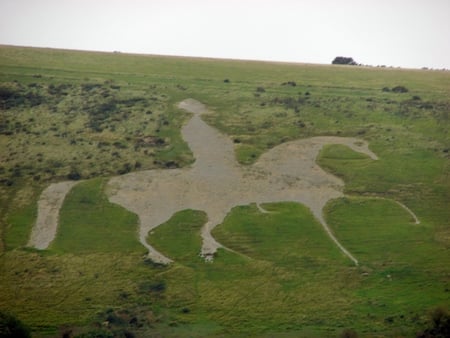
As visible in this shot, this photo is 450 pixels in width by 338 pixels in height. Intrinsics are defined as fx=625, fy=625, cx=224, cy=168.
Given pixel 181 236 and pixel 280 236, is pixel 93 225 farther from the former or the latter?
pixel 280 236

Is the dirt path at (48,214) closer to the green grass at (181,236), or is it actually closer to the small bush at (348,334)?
the green grass at (181,236)

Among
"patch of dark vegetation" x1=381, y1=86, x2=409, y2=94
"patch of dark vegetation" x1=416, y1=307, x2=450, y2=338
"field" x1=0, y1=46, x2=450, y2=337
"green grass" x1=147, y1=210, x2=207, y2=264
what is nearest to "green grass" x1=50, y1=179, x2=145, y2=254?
"field" x1=0, y1=46, x2=450, y2=337

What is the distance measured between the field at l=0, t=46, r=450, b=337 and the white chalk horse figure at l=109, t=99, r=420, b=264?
2.74 ft

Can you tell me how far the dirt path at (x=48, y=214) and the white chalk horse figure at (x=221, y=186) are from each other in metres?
4.22

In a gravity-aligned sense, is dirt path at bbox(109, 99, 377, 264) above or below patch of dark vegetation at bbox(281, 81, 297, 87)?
below

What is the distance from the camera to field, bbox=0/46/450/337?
1551 inches

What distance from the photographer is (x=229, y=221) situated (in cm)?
4922

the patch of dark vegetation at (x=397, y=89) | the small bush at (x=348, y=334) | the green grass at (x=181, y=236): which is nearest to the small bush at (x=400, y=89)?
the patch of dark vegetation at (x=397, y=89)

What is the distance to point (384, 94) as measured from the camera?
7838cm

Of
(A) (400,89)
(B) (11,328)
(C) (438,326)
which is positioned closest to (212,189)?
(C) (438,326)

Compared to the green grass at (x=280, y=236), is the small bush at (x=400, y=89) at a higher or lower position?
higher

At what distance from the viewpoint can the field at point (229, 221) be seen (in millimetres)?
39406

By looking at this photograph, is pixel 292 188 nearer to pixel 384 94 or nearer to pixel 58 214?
pixel 58 214

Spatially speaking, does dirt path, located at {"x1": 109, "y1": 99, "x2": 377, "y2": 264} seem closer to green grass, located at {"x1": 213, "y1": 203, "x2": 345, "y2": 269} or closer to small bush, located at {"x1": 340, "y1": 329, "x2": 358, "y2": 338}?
green grass, located at {"x1": 213, "y1": 203, "x2": 345, "y2": 269}
